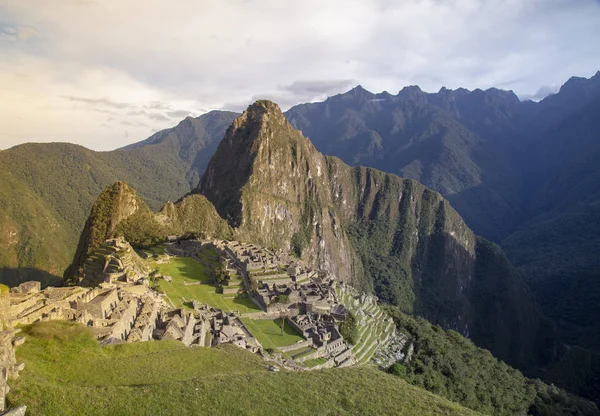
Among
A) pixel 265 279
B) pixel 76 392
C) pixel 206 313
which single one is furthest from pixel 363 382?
pixel 265 279

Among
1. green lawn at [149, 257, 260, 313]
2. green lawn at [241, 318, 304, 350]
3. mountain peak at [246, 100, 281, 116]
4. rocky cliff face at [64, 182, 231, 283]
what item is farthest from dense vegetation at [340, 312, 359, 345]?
mountain peak at [246, 100, 281, 116]

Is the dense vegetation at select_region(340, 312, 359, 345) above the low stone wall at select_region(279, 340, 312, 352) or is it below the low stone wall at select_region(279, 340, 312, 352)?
below

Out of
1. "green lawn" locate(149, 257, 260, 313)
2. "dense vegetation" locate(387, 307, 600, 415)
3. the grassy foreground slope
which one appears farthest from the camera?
"dense vegetation" locate(387, 307, 600, 415)

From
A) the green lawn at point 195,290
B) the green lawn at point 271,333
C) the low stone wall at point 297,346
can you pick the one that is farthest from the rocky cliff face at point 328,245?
the low stone wall at point 297,346

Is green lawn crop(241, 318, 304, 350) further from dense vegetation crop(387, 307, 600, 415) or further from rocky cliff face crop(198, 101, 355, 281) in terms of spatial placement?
rocky cliff face crop(198, 101, 355, 281)

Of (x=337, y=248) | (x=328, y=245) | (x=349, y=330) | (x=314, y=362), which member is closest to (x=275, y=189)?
(x=328, y=245)

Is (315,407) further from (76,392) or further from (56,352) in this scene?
(56,352)
